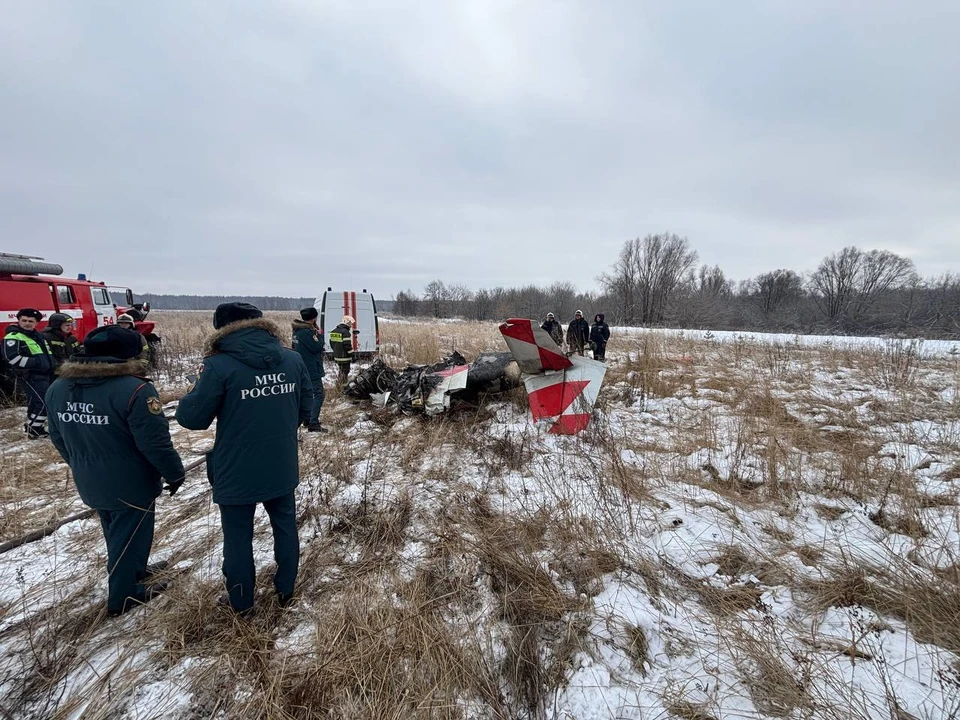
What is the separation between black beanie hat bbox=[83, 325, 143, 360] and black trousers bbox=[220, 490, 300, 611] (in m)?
1.05

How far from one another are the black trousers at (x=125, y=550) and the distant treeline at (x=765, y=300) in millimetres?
24581

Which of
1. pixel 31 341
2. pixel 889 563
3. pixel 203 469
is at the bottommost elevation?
pixel 203 469

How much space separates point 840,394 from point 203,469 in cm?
988

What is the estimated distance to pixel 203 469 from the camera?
4.35 meters

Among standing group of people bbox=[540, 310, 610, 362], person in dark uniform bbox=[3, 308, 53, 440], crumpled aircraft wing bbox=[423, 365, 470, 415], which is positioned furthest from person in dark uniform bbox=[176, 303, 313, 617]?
standing group of people bbox=[540, 310, 610, 362]

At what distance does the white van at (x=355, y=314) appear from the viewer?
32.7ft

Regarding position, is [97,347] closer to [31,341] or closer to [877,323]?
[31,341]

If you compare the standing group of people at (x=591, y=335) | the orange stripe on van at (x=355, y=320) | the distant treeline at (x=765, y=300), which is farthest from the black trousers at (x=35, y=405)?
the distant treeline at (x=765, y=300)

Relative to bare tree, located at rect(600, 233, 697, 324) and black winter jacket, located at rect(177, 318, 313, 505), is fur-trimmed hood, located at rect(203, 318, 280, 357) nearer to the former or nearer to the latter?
black winter jacket, located at rect(177, 318, 313, 505)

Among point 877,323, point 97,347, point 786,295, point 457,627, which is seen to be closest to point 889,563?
point 457,627

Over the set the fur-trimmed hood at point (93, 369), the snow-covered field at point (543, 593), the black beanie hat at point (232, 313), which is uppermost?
the black beanie hat at point (232, 313)

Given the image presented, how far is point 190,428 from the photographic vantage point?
1.89m

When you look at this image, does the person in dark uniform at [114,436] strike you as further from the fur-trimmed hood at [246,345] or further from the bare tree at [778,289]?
the bare tree at [778,289]

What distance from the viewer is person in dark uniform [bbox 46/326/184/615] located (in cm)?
198
